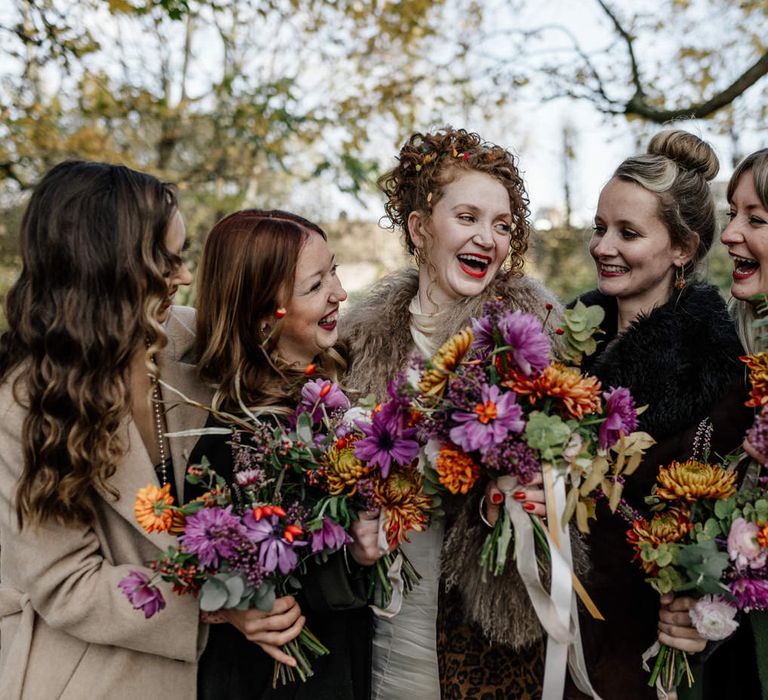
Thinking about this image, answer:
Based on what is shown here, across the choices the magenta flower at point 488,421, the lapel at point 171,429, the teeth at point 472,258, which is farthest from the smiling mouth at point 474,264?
the lapel at point 171,429

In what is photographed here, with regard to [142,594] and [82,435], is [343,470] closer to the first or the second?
[142,594]

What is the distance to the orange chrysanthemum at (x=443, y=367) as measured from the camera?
179 cm

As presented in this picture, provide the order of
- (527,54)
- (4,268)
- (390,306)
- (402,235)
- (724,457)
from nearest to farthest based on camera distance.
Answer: (724,457) < (390,306) < (402,235) < (527,54) < (4,268)

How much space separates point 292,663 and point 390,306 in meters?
1.32

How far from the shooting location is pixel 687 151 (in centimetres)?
272

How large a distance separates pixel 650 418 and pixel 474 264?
2.69 ft

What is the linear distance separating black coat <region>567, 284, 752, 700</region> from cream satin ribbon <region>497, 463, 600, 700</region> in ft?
1.77

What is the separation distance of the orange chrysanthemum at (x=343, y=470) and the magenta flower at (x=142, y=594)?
0.53 metres

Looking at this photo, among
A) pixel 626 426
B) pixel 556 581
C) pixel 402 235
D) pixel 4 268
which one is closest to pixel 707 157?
pixel 402 235

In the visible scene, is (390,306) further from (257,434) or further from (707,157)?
(707,157)

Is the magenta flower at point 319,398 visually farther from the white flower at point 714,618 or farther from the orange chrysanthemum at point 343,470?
the white flower at point 714,618

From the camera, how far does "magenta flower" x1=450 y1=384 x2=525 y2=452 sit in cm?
170

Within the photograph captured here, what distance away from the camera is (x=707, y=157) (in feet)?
9.03

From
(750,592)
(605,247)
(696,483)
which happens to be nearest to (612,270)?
(605,247)
